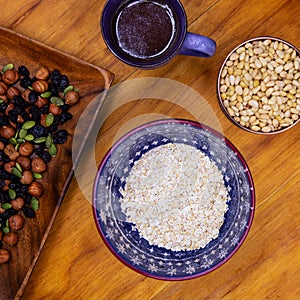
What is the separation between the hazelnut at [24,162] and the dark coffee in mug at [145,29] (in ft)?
0.92

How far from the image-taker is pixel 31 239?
1054 mm

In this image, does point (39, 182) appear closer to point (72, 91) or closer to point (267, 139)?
point (72, 91)

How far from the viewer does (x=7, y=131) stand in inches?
41.3

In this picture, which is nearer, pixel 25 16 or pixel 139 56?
pixel 139 56

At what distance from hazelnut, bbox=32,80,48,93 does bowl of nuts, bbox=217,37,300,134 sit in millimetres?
321

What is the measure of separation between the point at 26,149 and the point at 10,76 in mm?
139

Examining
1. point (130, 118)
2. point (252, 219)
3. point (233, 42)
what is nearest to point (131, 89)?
point (130, 118)

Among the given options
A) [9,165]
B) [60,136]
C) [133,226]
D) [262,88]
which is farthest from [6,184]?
[262,88]

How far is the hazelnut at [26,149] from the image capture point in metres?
1.05

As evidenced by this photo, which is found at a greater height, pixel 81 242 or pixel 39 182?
pixel 39 182

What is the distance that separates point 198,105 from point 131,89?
0.42ft

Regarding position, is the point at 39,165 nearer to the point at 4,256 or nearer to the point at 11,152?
the point at 11,152

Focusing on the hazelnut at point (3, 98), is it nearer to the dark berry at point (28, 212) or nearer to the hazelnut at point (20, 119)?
the hazelnut at point (20, 119)

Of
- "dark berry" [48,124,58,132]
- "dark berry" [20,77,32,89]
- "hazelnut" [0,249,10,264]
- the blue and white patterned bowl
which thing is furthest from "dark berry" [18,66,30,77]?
"hazelnut" [0,249,10,264]
